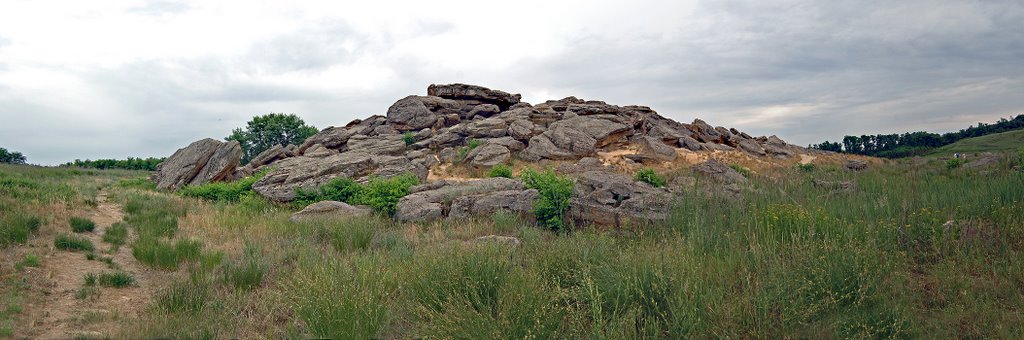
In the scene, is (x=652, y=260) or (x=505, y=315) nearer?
(x=505, y=315)

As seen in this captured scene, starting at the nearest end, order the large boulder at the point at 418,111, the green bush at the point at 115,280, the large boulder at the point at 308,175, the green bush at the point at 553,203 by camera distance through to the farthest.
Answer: the green bush at the point at 115,280 → the green bush at the point at 553,203 → the large boulder at the point at 308,175 → the large boulder at the point at 418,111

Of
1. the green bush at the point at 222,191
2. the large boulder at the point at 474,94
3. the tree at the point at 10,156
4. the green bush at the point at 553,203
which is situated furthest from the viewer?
the tree at the point at 10,156

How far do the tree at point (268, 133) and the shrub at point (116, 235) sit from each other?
131 feet

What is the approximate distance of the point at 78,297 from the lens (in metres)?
7.11

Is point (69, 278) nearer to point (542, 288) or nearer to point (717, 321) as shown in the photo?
point (542, 288)

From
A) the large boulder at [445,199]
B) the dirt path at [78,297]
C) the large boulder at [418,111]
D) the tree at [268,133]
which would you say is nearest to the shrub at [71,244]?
the dirt path at [78,297]

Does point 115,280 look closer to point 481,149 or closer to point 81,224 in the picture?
point 81,224

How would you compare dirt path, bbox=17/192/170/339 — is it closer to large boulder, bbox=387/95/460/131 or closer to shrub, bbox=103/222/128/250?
shrub, bbox=103/222/128/250

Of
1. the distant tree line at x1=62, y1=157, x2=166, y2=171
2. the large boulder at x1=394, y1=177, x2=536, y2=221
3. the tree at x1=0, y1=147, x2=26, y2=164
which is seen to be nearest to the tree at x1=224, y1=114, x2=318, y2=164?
the distant tree line at x1=62, y1=157, x2=166, y2=171

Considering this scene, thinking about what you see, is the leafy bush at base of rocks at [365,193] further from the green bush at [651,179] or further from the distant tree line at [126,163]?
the distant tree line at [126,163]

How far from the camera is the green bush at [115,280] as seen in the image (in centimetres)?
777

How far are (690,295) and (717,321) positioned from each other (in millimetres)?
407

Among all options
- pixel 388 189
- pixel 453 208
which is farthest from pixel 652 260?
pixel 388 189

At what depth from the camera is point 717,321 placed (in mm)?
4723
